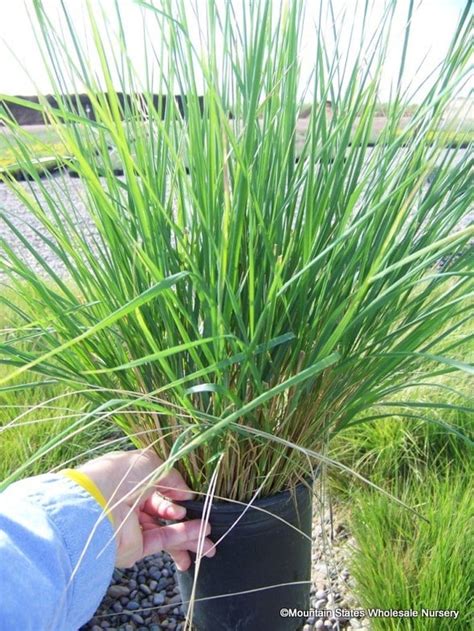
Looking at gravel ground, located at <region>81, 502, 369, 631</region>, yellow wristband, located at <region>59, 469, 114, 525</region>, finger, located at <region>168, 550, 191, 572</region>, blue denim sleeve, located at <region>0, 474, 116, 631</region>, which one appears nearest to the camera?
blue denim sleeve, located at <region>0, 474, 116, 631</region>

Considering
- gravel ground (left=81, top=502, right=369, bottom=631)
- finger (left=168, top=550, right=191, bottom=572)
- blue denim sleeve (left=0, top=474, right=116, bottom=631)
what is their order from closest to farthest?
1. blue denim sleeve (left=0, top=474, right=116, bottom=631)
2. finger (left=168, top=550, right=191, bottom=572)
3. gravel ground (left=81, top=502, right=369, bottom=631)

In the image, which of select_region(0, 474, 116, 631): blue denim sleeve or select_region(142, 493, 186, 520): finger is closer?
select_region(0, 474, 116, 631): blue denim sleeve

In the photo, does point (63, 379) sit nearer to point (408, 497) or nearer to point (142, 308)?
point (142, 308)

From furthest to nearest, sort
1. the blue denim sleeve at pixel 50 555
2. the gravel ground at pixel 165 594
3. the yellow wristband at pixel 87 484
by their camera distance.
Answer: the gravel ground at pixel 165 594, the yellow wristband at pixel 87 484, the blue denim sleeve at pixel 50 555

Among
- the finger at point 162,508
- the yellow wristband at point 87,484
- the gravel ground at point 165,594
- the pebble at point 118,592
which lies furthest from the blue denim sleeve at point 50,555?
the pebble at point 118,592

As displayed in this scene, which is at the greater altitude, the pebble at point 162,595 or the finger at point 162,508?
the finger at point 162,508

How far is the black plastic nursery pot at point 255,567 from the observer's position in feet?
2.77

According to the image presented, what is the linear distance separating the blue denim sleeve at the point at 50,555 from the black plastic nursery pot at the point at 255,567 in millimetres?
154

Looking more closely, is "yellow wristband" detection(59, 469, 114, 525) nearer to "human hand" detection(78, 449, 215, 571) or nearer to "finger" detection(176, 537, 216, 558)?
"human hand" detection(78, 449, 215, 571)

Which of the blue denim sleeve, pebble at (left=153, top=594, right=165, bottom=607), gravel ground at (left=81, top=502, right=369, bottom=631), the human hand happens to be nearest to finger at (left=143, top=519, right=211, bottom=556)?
the human hand

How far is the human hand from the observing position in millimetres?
783

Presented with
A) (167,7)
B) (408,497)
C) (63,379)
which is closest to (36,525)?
(63,379)

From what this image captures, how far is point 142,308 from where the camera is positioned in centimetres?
79

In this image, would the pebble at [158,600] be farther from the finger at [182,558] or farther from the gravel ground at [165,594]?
the finger at [182,558]
